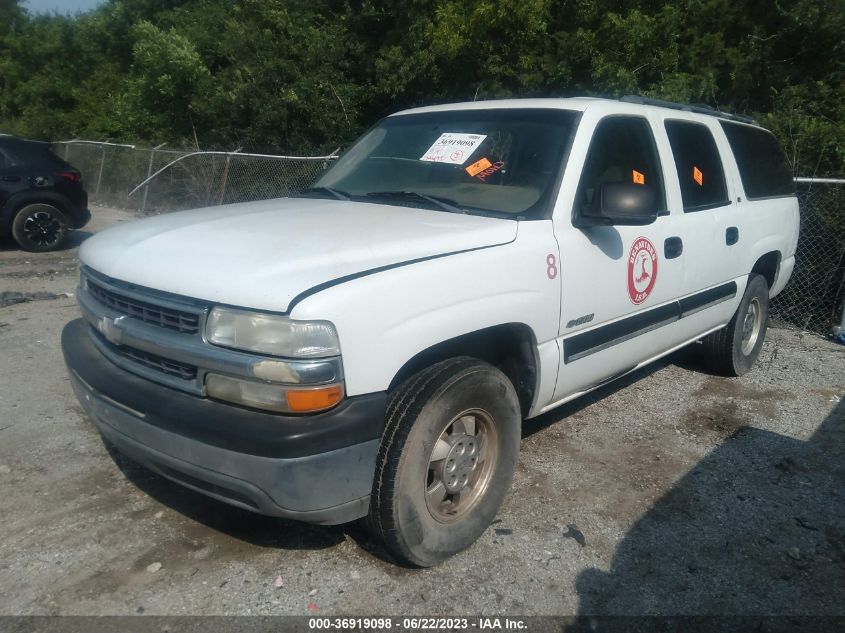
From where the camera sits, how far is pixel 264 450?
2539 millimetres

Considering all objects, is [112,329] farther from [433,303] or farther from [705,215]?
[705,215]

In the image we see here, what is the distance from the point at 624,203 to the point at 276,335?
71.6 inches

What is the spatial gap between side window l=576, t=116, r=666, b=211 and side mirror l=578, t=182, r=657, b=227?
5.0 inches

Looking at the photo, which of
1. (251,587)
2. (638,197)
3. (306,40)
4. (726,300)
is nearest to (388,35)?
(306,40)

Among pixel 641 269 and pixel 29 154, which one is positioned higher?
pixel 641 269

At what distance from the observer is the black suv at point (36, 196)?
33.5 feet

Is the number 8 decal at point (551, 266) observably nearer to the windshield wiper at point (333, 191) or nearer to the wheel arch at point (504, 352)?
the wheel arch at point (504, 352)

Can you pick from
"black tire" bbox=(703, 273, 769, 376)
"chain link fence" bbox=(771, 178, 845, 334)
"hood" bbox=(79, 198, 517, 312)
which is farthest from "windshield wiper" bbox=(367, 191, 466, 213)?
"chain link fence" bbox=(771, 178, 845, 334)

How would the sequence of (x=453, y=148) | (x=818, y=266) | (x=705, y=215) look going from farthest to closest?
(x=818, y=266) → (x=705, y=215) → (x=453, y=148)

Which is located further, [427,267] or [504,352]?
[504,352]

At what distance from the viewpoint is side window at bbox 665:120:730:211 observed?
4559 mm

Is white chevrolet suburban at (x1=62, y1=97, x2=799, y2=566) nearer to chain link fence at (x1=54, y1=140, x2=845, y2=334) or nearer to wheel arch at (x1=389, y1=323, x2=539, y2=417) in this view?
wheel arch at (x1=389, y1=323, x2=539, y2=417)

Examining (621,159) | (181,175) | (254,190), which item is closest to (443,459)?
(621,159)

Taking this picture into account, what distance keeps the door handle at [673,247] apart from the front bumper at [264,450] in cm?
230
